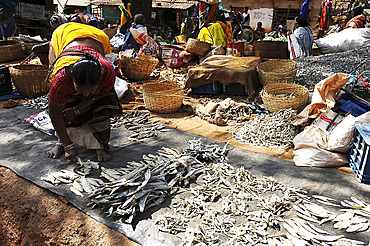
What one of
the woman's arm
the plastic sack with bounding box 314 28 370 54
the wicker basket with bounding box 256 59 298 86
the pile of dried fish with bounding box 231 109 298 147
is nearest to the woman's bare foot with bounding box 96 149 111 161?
the woman's arm

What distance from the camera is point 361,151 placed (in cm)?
246

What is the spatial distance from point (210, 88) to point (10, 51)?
5.76 meters

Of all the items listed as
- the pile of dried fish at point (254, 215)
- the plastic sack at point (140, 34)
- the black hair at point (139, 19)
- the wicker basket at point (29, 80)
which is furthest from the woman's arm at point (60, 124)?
→ the black hair at point (139, 19)

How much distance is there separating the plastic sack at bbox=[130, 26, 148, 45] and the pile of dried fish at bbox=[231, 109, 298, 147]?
336 centimetres

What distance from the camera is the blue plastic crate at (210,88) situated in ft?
16.5

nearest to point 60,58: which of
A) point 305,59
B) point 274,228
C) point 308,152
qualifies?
point 274,228

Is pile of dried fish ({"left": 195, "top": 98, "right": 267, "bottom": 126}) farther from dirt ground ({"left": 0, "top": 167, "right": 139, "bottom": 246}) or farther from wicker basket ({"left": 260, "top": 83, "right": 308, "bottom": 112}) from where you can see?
dirt ground ({"left": 0, "top": 167, "right": 139, "bottom": 246})

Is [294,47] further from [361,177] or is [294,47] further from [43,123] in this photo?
[43,123]

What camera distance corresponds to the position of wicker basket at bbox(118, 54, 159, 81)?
561cm

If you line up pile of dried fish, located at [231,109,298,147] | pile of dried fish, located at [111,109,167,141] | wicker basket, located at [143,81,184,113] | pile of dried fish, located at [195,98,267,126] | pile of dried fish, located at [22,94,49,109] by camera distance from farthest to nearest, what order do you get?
pile of dried fish, located at [22,94,49,109] → wicker basket, located at [143,81,184,113] → pile of dried fish, located at [195,98,267,126] → pile of dried fish, located at [111,109,167,141] → pile of dried fish, located at [231,109,298,147]

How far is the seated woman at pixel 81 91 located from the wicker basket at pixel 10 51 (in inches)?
226

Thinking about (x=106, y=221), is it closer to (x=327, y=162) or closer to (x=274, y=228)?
(x=274, y=228)

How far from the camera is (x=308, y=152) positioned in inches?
112

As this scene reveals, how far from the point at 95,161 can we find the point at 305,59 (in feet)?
16.8
